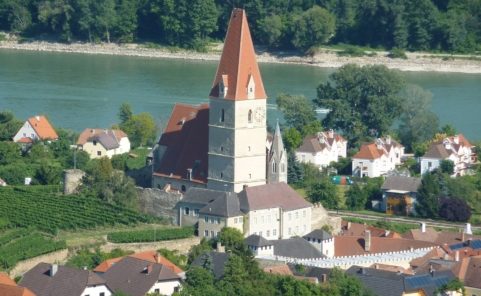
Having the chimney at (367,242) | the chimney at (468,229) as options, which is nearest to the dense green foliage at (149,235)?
the chimney at (367,242)

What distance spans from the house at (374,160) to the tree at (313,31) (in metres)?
25.8

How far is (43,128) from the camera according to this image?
5131cm

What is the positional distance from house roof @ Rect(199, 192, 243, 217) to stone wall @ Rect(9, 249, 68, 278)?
328 cm

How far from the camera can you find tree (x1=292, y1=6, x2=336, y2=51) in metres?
76.5

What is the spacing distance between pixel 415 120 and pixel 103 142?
326 inches

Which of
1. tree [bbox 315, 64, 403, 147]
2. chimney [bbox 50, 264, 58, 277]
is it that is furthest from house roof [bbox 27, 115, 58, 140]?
chimney [bbox 50, 264, 58, 277]

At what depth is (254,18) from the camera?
3103 inches

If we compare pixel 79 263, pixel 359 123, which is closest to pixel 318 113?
pixel 359 123

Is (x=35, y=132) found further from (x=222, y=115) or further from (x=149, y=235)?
(x=149, y=235)

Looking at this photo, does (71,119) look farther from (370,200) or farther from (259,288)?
(259,288)

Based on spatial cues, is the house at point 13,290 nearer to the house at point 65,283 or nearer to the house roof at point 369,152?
the house at point 65,283

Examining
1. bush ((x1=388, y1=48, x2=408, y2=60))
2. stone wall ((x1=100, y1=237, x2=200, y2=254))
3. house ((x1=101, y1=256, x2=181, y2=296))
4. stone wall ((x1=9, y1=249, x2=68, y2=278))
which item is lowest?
bush ((x1=388, y1=48, x2=408, y2=60))

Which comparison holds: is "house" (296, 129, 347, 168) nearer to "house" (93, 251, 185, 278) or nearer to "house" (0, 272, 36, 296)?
"house" (93, 251, 185, 278)

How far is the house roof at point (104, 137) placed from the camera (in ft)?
Result: 166
